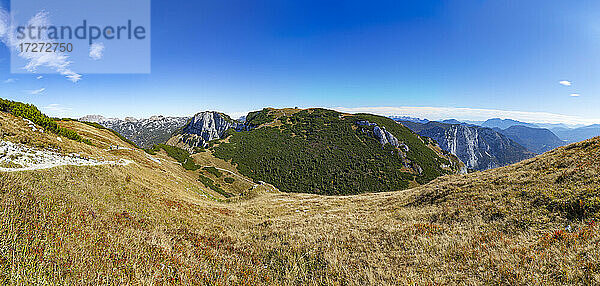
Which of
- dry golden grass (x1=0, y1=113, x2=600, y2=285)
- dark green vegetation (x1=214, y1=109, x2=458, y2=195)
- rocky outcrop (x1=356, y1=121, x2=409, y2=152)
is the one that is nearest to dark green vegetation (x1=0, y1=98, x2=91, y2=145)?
dry golden grass (x1=0, y1=113, x2=600, y2=285)

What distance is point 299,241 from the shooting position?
37.5 feet

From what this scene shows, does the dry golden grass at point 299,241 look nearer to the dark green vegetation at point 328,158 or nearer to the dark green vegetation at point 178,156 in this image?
the dark green vegetation at point 178,156

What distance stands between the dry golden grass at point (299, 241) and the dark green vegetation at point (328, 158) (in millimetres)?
90846

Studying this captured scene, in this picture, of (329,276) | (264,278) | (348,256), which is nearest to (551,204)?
(348,256)

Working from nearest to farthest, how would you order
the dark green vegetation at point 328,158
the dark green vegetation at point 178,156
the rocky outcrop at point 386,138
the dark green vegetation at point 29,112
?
1. the dark green vegetation at point 29,112
2. the dark green vegetation at point 178,156
3. the dark green vegetation at point 328,158
4. the rocky outcrop at point 386,138

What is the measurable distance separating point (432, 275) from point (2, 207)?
15889 millimetres

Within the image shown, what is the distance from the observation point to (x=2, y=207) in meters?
7.55

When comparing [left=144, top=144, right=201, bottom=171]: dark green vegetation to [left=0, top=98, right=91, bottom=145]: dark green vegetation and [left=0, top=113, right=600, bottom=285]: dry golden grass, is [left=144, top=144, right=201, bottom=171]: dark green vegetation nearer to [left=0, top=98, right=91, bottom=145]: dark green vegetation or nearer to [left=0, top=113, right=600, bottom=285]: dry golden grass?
[left=0, top=98, right=91, bottom=145]: dark green vegetation

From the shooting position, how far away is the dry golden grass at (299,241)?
607 centimetres

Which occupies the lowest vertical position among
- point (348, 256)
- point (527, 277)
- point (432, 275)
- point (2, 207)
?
point (348, 256)

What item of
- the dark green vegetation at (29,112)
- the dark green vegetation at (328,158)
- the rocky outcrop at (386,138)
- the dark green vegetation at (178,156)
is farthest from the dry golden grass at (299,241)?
the rocky outcrop at (386,138)

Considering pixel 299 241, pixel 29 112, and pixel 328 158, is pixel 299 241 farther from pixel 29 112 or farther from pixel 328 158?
pixel 328 158

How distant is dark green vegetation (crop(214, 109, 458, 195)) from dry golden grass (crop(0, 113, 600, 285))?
9085 centimetres

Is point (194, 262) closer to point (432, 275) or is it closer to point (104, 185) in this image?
point (432, 275)
